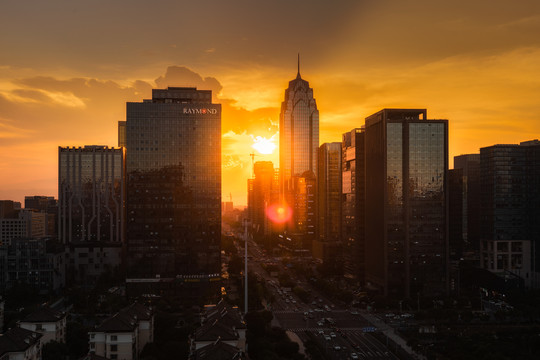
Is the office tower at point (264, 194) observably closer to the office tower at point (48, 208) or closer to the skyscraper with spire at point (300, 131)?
the skyscraper with spire at point (300, 131)

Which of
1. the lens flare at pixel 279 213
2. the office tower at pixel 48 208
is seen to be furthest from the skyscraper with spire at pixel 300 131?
the office tower at pixel 48 208

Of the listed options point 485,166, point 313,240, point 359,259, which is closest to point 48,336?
point 359,259

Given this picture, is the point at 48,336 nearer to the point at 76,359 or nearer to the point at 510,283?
the point at 76,359

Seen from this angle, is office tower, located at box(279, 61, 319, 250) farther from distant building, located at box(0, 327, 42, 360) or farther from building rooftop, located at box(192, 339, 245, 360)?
building rooftop, located at box(192, 339, 245, 360)

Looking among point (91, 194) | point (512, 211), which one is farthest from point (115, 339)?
point (512, 211)

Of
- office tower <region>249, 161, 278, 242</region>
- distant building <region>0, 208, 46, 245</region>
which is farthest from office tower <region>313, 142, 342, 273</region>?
distant building <region>0, 208, 46, 245</region>
